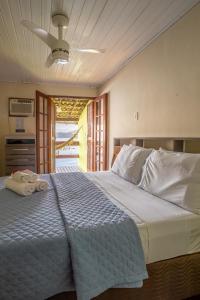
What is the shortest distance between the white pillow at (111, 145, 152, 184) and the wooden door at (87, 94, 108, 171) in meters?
1.67

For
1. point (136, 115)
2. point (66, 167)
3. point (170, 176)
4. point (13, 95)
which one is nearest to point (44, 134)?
point (13, 95)

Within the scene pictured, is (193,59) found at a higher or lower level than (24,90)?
lower

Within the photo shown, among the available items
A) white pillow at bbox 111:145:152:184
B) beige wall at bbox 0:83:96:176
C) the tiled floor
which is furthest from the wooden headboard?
the tiled floor

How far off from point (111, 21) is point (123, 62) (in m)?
1.16

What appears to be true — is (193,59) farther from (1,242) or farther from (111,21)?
(1,242)

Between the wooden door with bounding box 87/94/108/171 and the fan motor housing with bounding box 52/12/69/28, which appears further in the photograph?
the wooden door with bounding box 87/94/108/171

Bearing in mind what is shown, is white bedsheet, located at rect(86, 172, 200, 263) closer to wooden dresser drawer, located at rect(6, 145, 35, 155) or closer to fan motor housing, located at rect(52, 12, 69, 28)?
fan motor housing, located at rect(52, 12, 69, 28)

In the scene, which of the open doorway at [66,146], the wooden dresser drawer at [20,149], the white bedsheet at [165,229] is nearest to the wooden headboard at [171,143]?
the white bedsheet at [165,229]

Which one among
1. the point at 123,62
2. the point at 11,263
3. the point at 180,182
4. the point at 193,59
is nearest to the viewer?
the point at 11,263

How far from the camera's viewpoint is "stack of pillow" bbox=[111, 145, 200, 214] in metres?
1.34

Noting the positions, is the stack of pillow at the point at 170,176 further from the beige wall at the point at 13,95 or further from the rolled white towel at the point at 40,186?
the beige wall at the point at 13,95

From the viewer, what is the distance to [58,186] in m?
1.82

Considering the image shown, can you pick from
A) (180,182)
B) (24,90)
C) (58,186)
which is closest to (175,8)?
(180,182)

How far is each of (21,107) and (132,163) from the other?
2987 mm
